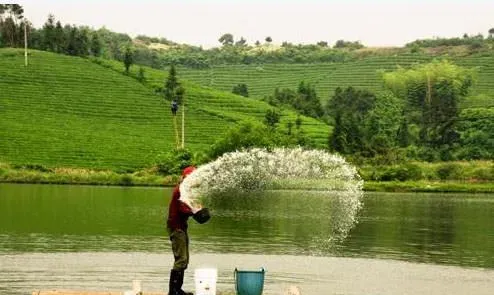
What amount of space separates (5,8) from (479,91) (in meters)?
90.4

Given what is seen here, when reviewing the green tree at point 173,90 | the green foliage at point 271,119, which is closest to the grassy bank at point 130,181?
the green foliage at point 271,119

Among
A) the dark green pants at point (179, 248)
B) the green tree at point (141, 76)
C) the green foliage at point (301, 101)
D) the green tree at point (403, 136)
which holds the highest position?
the dark green pants at point (179, 248)

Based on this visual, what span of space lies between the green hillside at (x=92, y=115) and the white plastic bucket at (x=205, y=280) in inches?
3595

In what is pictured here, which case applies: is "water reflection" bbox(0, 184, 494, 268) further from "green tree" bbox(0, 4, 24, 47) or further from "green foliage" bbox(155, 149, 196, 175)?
"green tree" bbox(0, 4, 24, 47)

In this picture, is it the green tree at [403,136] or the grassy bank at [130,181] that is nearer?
the grassy bank at [130,181]

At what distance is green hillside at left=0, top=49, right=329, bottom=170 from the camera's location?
119 meters

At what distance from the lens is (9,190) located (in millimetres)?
81812

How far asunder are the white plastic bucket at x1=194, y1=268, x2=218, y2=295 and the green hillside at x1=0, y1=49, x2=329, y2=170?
91.3 m

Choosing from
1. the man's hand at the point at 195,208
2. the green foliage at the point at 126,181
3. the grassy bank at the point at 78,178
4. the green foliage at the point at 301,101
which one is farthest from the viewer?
the green foliage at the point at 301,101

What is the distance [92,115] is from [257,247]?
106 metres

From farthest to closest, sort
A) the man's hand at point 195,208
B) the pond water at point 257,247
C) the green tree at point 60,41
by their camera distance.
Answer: the green tree at point 60,41
the pond water at point 257,247
the man's hand at point 195,208

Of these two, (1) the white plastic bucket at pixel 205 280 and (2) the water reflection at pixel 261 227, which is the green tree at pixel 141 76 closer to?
(2) the water reflection at pixel 261 227

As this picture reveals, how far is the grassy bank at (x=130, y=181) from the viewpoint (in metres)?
100

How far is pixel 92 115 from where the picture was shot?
144250 millimetres
